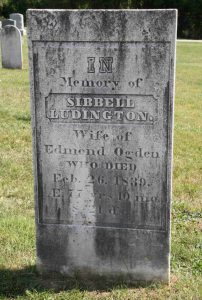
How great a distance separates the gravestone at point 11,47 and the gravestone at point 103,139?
12.6m

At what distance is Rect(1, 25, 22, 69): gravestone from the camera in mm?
15680

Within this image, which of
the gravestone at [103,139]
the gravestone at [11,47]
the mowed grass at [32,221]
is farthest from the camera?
the gravestone at [11,47]

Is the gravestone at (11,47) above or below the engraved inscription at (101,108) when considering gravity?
below

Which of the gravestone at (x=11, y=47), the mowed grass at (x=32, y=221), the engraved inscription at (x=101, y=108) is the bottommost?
the mowed grass at (x=32, y=221)

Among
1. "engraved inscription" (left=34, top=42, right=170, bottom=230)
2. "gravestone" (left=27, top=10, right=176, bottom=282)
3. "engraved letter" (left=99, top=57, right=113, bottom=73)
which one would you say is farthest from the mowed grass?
"engraved letter" (left=99, top=57, right=113, bottom=73)

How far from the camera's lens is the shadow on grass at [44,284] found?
3809mm

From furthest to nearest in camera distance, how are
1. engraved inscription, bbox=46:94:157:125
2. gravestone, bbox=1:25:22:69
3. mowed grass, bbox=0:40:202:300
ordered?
gravestone, bbox=1:25:22:69 → mowed grass, bbox=0:40:202:300 → engraved inscription, bbox=46:94:157:125

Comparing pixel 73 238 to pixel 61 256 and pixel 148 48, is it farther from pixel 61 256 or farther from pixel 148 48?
pixel 148 48

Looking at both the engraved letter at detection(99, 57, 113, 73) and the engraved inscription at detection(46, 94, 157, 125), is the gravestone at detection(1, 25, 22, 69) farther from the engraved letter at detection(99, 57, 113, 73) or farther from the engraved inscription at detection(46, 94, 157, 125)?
the engraved letter at detection(99, 57, 113, 73)

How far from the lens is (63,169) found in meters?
3.79

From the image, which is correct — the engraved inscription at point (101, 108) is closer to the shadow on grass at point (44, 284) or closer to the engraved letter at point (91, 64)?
the engraved letter at point (91, 64)

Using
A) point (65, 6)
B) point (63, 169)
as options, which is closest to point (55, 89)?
point (63, 169)

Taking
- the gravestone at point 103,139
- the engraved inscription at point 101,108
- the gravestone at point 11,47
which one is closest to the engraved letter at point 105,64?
the gravestone at point 103,139

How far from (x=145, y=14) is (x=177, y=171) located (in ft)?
11.9
